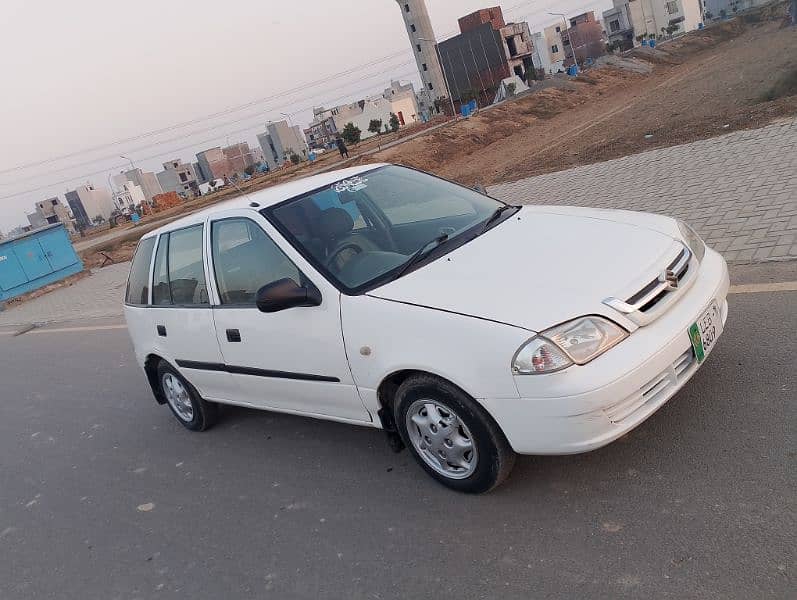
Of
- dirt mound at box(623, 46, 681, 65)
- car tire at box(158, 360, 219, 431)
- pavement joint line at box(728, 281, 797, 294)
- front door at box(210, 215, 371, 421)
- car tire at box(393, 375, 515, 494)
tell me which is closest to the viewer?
car tire at box(393, 375, 515, 494)

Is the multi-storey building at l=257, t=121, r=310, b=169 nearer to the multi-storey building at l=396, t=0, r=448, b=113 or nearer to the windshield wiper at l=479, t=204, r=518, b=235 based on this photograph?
the multi-storey building at l=396, t=0, r=448, b=113

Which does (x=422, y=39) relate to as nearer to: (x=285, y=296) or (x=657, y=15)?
(x=657, y=15)

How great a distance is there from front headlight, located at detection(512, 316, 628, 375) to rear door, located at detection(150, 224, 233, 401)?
2519mm

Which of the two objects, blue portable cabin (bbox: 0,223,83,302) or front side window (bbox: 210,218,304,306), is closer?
front side window (bbox: 210,218,304,306)

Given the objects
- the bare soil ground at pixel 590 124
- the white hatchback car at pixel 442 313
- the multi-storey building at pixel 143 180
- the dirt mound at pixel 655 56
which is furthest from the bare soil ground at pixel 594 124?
the multi-storey building at pixel 143 180

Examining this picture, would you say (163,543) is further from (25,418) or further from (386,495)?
(25,418)

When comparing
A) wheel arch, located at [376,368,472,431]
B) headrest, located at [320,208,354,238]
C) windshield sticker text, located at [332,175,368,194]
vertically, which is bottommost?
wheel arch, located at [376,368,472,431]

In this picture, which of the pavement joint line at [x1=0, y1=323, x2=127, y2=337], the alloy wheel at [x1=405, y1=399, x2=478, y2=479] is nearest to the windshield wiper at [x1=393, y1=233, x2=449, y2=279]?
the alloy wheel at [x1=405, y1=399, x2=478, y2=479]

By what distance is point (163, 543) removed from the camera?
161 inches

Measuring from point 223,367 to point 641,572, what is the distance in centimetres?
310

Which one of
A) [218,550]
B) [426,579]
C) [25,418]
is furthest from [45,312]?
[426,579]

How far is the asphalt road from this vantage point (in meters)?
2.85

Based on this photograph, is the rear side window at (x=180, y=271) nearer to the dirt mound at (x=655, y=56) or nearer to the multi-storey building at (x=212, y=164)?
the dirt mound at (x=655, y=56)

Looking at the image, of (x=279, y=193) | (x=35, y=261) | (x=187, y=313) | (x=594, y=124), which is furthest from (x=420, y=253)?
(x=35, y=261)
